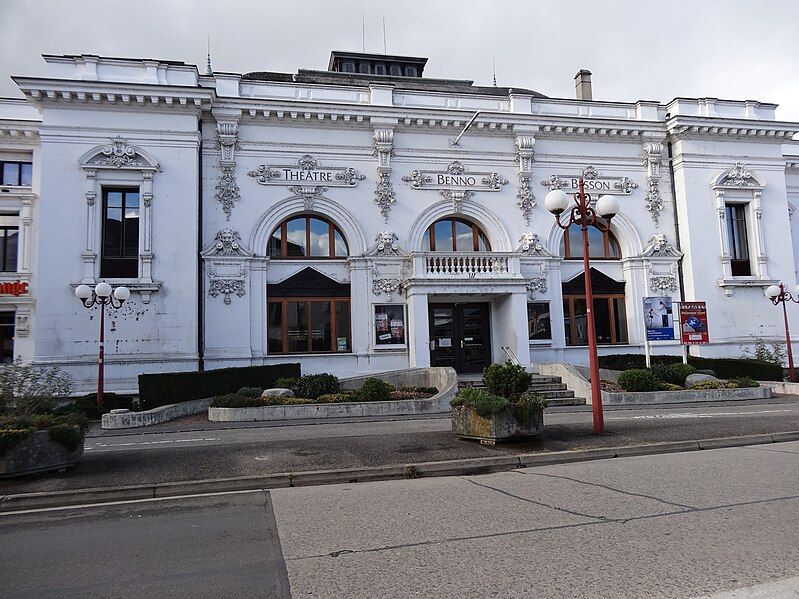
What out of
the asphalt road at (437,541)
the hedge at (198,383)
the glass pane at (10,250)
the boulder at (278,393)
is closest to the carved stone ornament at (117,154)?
the glass pane at (10,250)

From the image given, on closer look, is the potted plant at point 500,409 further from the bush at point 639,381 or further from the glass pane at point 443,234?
the glass pane at point 443,234

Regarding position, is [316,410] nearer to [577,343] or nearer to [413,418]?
[413,418]

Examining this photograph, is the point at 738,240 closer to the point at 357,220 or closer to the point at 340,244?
the point at 357,220

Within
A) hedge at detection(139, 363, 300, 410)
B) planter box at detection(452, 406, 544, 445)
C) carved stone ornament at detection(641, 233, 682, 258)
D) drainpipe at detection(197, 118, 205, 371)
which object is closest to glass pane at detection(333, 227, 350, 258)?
drainpipe at detection(197, 118, 205, 371)

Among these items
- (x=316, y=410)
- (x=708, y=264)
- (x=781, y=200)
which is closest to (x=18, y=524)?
(x=316, y=410)

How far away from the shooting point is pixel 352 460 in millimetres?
9609

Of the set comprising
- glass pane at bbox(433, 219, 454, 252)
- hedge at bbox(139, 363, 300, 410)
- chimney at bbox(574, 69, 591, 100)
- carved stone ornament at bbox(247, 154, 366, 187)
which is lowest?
hedge at bbox(139, 363, 300, 410)

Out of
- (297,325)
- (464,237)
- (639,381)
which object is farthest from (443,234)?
(639,381)

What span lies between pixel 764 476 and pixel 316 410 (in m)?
12.0

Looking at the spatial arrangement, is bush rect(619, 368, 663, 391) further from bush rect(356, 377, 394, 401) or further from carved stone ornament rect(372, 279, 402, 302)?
carved stone ornament rect(372, 279, 402, 302)

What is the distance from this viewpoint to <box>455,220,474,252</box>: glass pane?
90.7 feet

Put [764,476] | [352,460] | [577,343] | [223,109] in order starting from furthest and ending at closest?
[577,343]
[223,109]
[352,460]
[764,476]

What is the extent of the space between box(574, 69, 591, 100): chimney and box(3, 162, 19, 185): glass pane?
2612 centimetres

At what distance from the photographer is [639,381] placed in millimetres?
20219
